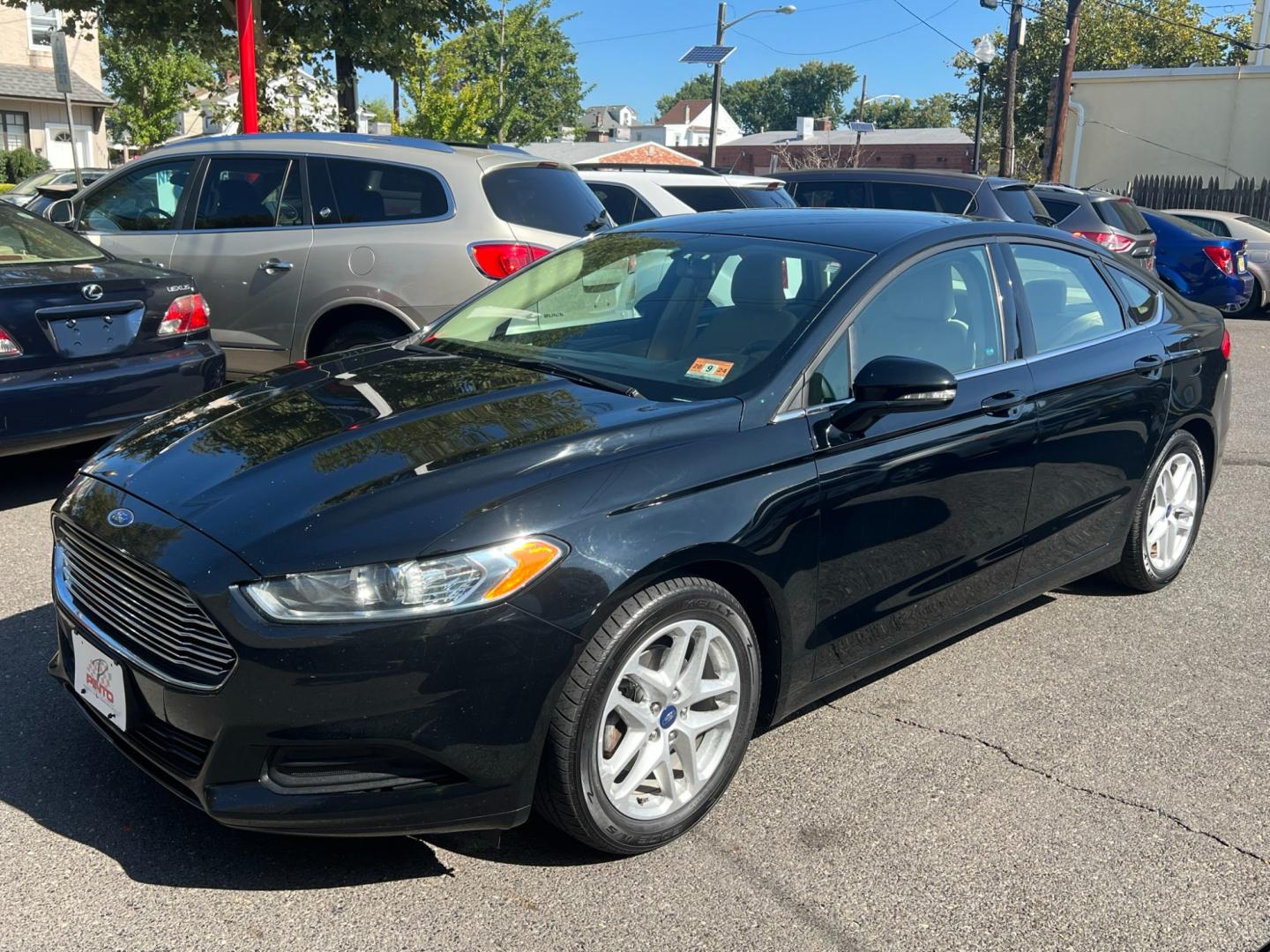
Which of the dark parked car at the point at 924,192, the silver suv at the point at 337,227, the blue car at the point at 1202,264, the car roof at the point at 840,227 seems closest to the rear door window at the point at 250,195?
the silver suv at the point at 337,227

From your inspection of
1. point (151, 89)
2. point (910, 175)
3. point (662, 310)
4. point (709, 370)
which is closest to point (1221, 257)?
point (910, 175)

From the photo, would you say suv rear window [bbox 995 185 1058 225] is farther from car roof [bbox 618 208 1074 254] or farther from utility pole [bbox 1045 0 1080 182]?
utility pole [bbox 1045 0 1080 182]

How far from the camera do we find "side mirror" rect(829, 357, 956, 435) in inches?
134

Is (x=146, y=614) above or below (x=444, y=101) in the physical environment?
below

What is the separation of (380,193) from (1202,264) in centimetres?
1244

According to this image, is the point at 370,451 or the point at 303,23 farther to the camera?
the point at 303,23

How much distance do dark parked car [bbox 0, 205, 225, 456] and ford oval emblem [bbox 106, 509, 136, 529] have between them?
269 centimetres

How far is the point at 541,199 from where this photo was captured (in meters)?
7.35

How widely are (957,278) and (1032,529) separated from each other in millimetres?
924

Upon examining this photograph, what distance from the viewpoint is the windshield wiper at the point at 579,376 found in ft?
11.5

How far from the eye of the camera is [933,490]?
3.71 meters

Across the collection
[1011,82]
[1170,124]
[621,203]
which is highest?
[1011,82]

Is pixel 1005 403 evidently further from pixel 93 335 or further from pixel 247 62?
pixel 247 62

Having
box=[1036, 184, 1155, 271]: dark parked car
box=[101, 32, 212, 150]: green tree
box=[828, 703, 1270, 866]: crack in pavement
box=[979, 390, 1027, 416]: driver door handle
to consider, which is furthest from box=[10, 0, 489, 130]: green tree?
box=[101, 32, 212, 150]: green tree
